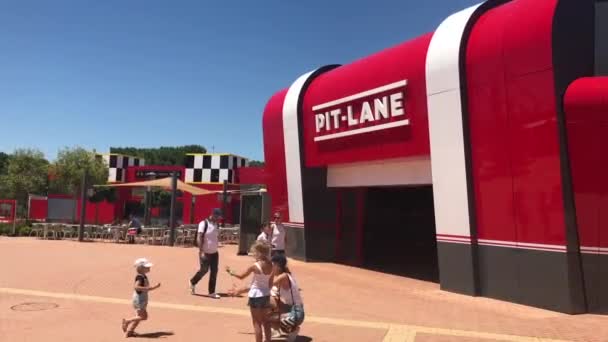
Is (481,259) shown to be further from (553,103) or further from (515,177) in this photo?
(553,103)

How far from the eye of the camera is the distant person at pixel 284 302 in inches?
223

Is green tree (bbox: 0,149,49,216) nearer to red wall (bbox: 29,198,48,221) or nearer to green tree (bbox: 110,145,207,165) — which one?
red wall (bbox: 29,198,48,221)

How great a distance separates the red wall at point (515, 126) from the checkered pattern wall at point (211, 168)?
90.8 feet

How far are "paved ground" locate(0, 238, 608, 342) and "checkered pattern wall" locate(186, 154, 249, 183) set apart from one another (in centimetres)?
2350

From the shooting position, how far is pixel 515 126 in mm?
8578

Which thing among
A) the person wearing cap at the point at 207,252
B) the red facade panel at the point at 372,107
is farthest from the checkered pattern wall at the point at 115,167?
the person wearing cap at the point at 207,252

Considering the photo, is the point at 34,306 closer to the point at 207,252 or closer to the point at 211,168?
the point at 207,252

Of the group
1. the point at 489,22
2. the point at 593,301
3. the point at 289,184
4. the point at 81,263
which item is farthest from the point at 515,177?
the point at 81,263

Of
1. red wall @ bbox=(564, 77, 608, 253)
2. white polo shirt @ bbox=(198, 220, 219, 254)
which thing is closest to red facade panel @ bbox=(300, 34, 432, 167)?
red wall @ bbox=(564, 77, 608, 253)

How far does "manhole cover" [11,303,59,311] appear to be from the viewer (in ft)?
24.1

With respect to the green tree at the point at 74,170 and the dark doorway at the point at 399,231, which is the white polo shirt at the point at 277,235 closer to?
the dark doorway at the point at 399,231

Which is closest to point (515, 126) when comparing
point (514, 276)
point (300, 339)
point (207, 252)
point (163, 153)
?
point (514, 276)

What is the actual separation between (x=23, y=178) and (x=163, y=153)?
3809 centimetres

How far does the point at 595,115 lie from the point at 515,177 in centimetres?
162
